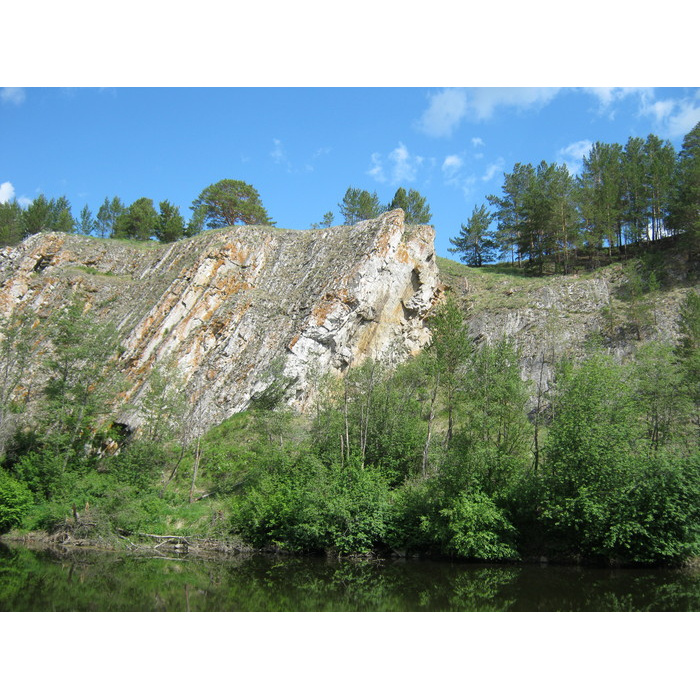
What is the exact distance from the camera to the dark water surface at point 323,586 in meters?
14.0

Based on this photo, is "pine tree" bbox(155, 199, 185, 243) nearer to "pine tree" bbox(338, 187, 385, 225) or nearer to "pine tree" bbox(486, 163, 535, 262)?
"pine tree" bbox(338, 187, 385, 225)

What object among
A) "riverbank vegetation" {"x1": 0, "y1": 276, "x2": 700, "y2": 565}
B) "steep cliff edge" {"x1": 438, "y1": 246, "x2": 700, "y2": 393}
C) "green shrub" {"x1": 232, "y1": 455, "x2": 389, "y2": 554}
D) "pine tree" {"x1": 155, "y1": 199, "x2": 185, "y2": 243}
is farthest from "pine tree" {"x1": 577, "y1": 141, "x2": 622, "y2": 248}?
"pine tree" {"x1": 155, "y1": 199, "x2": 185, "y2": 243}

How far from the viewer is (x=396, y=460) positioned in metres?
31.6

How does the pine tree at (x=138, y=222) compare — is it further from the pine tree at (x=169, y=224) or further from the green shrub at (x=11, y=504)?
the green shrub at (x=11, y=504)

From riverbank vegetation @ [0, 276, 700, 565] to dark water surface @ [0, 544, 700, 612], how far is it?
1.79 metres

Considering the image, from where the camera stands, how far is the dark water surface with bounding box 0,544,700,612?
14.0 metres

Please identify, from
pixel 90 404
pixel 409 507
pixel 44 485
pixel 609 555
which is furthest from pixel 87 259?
pixel 609 555

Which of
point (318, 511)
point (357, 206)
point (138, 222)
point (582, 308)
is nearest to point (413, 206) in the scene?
point (357, 206)

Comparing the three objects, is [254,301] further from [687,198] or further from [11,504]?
[687,198]

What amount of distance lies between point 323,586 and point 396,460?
47.9 feet

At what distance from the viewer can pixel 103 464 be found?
116 ft

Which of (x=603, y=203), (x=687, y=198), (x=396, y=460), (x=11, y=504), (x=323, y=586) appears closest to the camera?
(x=323, y=586)

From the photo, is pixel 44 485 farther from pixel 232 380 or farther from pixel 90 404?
pixel 232 380

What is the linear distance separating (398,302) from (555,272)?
61.4 ft
